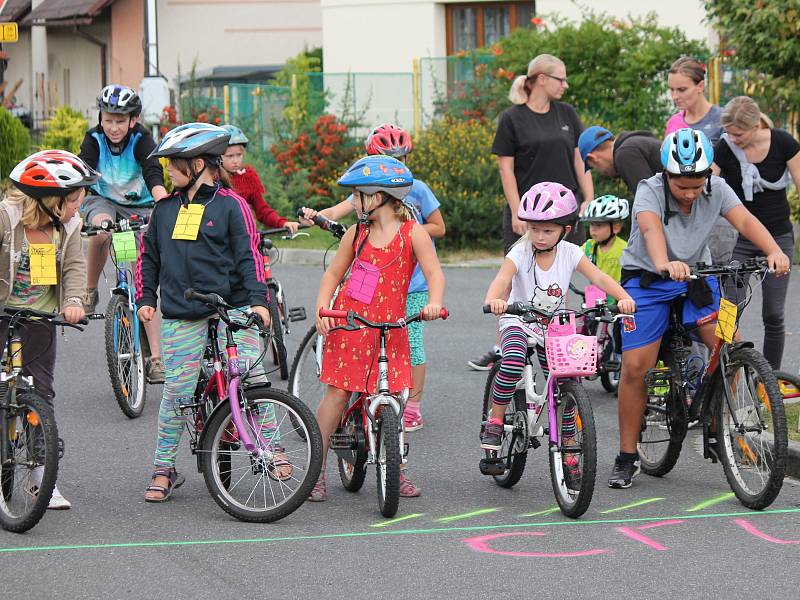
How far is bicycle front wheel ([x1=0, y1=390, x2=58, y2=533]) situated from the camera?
6730mm

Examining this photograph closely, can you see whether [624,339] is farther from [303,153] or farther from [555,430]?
[303,153]

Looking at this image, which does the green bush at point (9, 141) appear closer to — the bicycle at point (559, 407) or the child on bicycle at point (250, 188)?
the child on bicycle at point (250, 188)

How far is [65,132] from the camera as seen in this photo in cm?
2558

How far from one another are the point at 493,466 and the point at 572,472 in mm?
568

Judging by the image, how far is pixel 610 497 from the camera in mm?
7441

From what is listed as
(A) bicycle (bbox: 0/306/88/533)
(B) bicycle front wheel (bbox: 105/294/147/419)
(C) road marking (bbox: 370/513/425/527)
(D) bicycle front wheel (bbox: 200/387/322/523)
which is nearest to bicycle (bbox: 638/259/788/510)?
(C) road marking (bbox: 370/513/425/527)

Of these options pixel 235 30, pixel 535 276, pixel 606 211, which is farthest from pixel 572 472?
pixel 235 30

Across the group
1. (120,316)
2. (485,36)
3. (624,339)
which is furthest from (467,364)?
(485,36)

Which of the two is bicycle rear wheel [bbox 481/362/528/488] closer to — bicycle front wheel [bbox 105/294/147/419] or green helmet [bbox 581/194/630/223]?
green helmet [bbox 581/194/630/223]

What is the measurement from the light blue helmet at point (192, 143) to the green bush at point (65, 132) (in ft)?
60.0

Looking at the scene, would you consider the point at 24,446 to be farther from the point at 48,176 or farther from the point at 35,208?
the point at 48,176

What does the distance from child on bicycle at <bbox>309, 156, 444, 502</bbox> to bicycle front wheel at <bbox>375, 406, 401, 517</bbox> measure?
0.89 ft

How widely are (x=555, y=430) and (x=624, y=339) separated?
0.80 m

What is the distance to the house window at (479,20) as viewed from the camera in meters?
30.4
